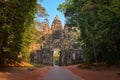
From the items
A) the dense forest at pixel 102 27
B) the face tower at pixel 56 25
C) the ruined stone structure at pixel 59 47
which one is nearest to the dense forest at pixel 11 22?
the dense forest at pixel 102 27

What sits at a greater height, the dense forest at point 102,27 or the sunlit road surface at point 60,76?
the dense forest at point 102,27

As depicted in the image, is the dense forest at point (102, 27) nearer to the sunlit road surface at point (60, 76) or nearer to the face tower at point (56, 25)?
the sunlit road surface at point (60, 76)

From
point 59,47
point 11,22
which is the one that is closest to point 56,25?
point 59,47

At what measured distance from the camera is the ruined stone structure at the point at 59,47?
190 ft

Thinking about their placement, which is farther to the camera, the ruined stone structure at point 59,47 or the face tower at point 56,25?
the face tower at point 56,25

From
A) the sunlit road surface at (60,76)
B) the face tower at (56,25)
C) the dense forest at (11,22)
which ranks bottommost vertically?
the sunlit road surface at (60,76)

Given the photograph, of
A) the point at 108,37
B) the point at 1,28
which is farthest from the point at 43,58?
the point at 1,28

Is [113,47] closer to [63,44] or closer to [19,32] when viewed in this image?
[19,32]

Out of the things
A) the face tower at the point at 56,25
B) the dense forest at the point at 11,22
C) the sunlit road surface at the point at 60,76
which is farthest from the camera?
the face tower at the point at 56,25

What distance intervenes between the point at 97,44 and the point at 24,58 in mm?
11831

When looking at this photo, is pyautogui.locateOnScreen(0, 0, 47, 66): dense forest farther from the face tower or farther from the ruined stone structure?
the face tower

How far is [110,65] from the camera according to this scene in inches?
1264

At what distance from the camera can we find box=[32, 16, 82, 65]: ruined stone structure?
57.8 meters

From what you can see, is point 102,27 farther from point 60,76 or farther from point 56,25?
point 56,25
